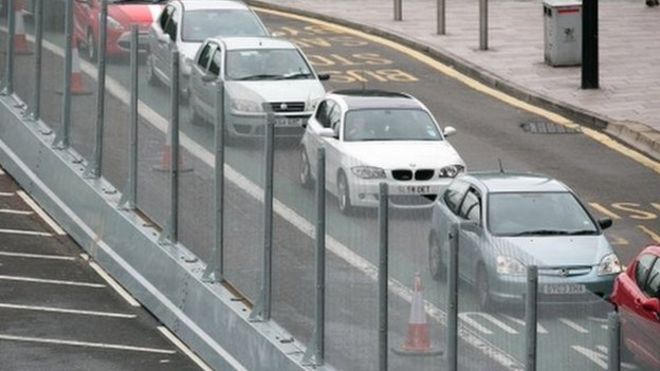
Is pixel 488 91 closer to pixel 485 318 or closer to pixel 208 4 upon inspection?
pixel 208 4

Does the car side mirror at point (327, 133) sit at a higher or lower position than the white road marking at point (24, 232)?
higher

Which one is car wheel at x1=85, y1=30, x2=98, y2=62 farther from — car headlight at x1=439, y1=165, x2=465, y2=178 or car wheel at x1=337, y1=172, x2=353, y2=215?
car wheel at x1=337, y1=172, x2=353, y2=215

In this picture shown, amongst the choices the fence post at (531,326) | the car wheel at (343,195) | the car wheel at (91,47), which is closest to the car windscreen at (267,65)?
the car wheel at (91,47)

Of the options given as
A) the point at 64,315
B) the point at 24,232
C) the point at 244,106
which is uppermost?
the point at 244,106

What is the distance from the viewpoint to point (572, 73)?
38594 mm

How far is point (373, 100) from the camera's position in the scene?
98.2 ft

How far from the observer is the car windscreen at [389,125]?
2903cm

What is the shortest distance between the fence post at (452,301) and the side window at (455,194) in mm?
7524

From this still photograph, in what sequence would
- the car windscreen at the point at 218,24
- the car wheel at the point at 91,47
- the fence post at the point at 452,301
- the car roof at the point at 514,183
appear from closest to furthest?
the fence post at the point at 452,301, the car roof at the point at 514,183, the car wheel at the point at 91,47, the car windscreen at the point at 218,24

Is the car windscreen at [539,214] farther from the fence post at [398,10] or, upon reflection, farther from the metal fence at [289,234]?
the fence post at [398,10]

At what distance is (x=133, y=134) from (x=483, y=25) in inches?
719

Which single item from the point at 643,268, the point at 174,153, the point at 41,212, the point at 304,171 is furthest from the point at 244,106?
the point at 41,212

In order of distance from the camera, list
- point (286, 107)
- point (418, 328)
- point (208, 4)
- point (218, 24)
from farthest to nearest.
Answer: point (208, 4)
point (218, 24)
point (286, 107)
point (418, 328)

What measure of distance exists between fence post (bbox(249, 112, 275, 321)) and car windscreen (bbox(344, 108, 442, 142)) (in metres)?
9.14
